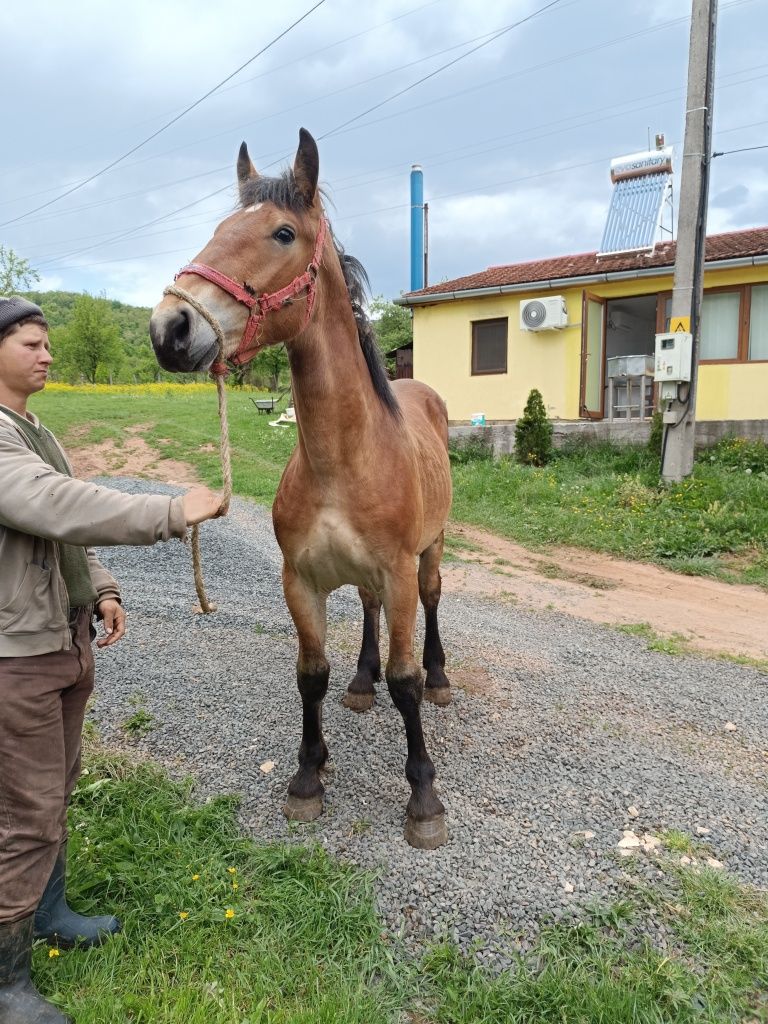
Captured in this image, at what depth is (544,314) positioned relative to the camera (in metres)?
13.4

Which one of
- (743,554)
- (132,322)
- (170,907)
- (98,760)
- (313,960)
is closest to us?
(313,960)

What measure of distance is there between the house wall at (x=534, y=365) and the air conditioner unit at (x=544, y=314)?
1.09 feet

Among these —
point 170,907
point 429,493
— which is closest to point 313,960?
point 170,907

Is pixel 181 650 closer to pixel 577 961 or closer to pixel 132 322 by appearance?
pixel 577 961

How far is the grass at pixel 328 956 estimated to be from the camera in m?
1.99

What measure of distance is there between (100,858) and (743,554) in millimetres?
7291

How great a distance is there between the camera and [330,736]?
364 cm

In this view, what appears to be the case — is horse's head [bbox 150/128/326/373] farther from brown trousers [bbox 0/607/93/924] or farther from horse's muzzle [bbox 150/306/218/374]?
brown trousers [bbox 0/607/93/924]

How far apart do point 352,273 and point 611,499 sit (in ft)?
24.3

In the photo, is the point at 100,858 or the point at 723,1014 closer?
the point at 723,1014

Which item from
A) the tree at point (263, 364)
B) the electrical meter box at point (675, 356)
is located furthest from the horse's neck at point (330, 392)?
the electrical meter box at point (675, 356)

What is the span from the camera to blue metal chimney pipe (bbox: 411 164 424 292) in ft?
74.2

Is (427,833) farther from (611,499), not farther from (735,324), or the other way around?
(735,324)

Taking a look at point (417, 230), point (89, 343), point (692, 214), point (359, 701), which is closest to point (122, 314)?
point (89, 343)
